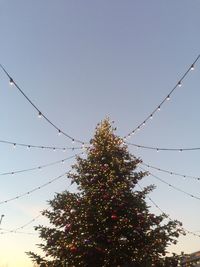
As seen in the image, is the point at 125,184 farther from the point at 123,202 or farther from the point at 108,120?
the point at 108,120

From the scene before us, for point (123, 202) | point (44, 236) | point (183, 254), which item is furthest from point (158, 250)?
point (44, 236)

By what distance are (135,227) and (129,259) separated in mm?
1154

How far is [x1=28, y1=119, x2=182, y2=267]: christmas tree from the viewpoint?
10508 millimetres

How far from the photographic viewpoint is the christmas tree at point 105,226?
34.5 feet

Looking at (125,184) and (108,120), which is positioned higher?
(108,120)

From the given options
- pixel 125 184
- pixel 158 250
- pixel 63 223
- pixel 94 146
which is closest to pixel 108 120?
pixel 94 146

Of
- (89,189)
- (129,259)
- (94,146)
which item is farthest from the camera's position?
(94,146)

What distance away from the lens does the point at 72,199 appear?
A: 11.9m

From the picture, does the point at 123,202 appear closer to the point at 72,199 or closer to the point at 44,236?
the point at 72,199

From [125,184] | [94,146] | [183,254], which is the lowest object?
[183,254]

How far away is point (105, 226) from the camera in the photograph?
11.2 meters

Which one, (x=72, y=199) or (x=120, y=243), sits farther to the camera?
(x=72, y=199)

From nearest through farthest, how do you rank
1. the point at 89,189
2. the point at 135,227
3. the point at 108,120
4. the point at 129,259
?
the point at 129,259
the point at 135,227
the point at 89,189
the point at 108,120

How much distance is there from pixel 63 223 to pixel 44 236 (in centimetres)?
81
